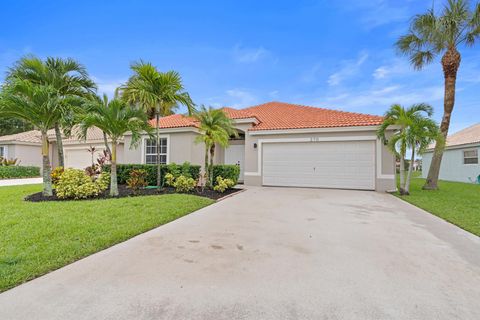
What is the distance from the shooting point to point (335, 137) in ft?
41.3

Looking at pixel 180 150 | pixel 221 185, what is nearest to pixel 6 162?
pixel 180 150

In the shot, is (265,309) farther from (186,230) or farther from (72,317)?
(186,230)

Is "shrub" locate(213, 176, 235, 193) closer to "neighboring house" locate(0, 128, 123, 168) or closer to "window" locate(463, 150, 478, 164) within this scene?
"neighboring house" locate(0, 128, 123, 168)

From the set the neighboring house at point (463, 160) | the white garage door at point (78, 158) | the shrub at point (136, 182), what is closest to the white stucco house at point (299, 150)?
the shrub at point (136, 182)

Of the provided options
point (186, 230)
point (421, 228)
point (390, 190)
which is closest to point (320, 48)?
point (390, 190)

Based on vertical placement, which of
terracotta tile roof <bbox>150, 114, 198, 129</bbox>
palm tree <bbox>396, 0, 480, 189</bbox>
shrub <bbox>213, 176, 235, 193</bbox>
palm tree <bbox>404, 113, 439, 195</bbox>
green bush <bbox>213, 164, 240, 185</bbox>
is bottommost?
shrub <bbox>213, 176, 235, 193</bbox>

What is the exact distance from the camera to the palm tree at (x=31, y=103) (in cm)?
739

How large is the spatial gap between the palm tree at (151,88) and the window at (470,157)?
70.2 ft

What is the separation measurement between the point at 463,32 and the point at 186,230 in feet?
51.8

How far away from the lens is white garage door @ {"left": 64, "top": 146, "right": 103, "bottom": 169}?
19.6m

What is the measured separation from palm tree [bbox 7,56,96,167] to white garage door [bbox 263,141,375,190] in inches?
375

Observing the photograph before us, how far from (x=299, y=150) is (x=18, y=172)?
2130 centimetres

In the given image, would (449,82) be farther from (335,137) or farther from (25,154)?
(25,154)

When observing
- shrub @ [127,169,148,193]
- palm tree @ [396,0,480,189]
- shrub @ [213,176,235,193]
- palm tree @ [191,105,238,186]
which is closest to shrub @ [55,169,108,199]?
shrub @ [127,169,148,193]
